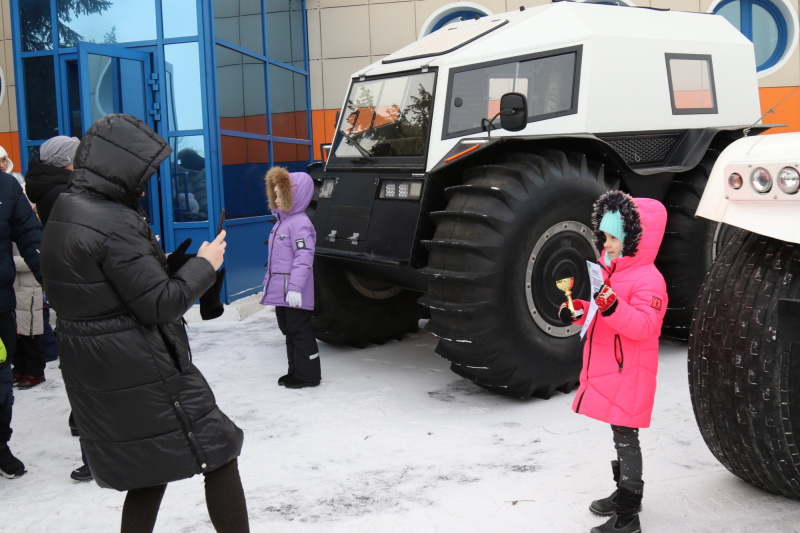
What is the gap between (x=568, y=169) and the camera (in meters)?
5.01

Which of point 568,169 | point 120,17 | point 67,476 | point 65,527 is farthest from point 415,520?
point 120,17

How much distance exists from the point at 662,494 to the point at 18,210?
12.0 feet

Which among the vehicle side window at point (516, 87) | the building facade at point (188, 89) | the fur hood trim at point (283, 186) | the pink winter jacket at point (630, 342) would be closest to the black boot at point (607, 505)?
the pink winter jacket at point (630, 342)

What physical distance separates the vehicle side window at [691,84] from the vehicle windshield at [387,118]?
6.19ft

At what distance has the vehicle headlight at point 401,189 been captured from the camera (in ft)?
17.2

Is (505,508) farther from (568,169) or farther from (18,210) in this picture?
A: (18,210)

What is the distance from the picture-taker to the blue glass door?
24.9ft

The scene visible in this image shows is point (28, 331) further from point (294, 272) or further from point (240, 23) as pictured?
point (240, 23)

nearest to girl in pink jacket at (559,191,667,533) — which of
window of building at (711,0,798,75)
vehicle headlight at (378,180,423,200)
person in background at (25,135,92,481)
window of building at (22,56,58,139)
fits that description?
vehicle headlight at (378,180,423,200)

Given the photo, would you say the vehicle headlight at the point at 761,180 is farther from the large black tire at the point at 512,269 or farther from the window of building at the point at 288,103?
the window of building at the point at 288,103

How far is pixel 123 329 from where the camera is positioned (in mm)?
2547

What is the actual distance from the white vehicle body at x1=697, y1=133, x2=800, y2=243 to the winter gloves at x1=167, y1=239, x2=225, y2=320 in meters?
1.89

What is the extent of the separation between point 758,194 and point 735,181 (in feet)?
0.38

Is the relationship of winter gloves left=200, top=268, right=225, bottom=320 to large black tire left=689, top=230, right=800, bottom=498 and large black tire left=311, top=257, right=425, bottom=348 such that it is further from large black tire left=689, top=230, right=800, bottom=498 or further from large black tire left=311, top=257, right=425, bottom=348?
large black tire left=311, top=257, right=425, bottom=348
